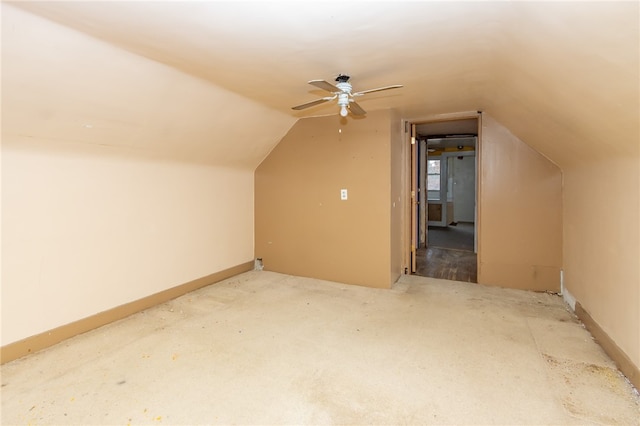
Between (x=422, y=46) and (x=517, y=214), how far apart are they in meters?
2.83

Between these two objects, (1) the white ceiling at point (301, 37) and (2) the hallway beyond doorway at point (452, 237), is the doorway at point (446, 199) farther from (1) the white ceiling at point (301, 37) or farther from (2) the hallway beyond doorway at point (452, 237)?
(1) the white ceiling at point (301, 37)

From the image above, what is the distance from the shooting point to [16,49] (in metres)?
1.86

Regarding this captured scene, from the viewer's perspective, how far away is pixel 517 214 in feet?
13.4

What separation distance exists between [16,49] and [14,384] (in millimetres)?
2143

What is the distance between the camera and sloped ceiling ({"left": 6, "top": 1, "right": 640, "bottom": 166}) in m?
1.59

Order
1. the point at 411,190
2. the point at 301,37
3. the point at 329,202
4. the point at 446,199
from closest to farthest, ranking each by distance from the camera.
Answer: the point at 301,37, the point at 329,202, the point at 411,190, the point at 446,199

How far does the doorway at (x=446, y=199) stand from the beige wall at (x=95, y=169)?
3.21 meters

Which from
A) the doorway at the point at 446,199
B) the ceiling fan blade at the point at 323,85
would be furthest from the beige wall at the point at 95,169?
the doorway at the point at 446,199

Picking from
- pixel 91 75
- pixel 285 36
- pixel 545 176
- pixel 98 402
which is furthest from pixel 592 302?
pixel 91 75

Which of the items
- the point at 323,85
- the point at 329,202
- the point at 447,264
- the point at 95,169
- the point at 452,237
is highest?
the point at 323,85

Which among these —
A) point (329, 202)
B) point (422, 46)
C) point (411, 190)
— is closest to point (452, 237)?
point (411, 190)

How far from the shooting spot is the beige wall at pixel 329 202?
13.5ft

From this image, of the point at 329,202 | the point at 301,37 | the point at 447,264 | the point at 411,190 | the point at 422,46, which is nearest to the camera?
the point at 301,37

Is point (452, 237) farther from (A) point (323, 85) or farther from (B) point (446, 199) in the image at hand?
(A) point (323, 85)
